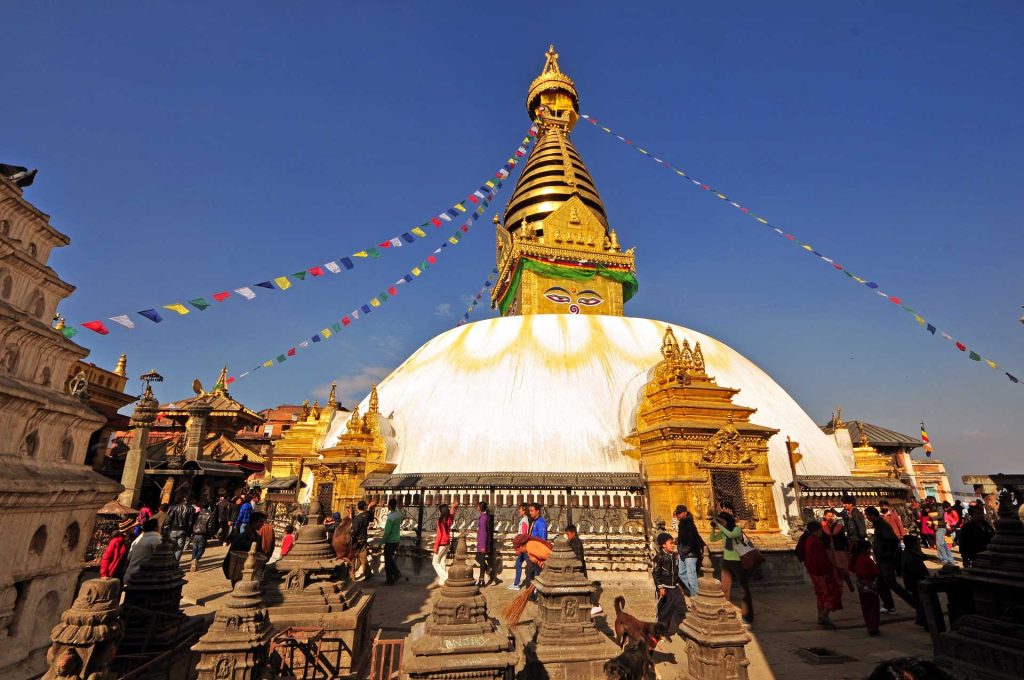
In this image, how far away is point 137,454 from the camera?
16.5 metres

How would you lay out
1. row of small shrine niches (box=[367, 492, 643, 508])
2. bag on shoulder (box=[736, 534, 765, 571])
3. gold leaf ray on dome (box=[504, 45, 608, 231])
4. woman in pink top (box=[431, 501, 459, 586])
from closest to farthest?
bag on shoulder (box=[736, 534, 765, 571]), woman in pink top (box=[431, 501, 459, 586]), row of small shrine niches (box=[367, 492, 643, 508]), gold leaf ray on dome (box=[504, 45, 608, 231])

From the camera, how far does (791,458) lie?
12.8 meters

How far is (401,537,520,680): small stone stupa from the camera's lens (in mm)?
4121

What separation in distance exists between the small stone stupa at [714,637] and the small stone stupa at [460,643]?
1808 mm

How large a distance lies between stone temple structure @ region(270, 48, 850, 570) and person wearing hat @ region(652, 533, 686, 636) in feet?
11.7

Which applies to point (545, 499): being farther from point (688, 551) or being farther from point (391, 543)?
point (688, 551)

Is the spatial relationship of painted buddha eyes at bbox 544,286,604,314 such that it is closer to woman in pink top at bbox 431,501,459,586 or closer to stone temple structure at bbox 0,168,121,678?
woman in pink top at bbox 431,501,459,586

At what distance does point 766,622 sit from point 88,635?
26.7 feet

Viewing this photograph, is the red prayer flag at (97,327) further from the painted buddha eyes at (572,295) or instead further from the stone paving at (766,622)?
the painted buddha eyes at (572,295)

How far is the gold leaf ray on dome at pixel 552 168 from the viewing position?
2592 centimetres

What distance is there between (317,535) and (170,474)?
63.4 feet

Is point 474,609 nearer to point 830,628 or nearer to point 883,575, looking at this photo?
point 830,628

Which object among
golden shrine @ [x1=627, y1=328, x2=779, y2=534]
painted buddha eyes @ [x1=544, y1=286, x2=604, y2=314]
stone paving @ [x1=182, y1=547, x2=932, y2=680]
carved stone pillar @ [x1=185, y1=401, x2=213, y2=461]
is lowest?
stone paving @ [x1=182, y1=547, x2=932, y2=680]

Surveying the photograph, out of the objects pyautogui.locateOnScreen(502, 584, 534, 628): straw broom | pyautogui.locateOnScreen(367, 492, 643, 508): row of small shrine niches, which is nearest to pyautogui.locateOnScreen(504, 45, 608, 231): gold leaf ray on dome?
pyautogui.locateOnScreen(367, 492, 643, 508): row of small shrine niches
